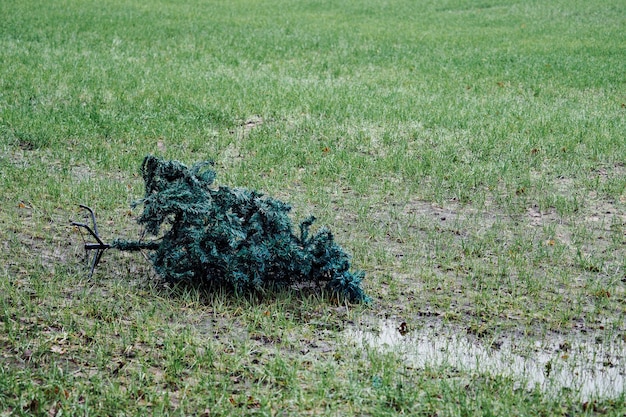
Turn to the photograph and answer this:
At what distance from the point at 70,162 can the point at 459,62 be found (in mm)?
9010

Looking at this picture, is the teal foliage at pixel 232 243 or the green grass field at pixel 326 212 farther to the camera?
the teal foliage at pixel 232 243

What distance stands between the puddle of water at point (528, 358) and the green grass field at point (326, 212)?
0.11ft

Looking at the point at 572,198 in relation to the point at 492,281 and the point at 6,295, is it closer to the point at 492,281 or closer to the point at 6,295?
the point at 492,281

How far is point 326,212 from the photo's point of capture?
7.62 m

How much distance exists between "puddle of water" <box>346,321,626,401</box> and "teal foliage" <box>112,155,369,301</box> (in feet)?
2.03

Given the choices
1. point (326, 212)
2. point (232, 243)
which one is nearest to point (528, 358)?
point (232, 243)

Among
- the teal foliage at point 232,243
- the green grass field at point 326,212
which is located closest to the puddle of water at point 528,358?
the green grass field at point 326,212

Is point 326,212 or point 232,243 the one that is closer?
point 232,243

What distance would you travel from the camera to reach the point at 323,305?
221 inches

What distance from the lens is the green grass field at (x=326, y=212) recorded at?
450 cm

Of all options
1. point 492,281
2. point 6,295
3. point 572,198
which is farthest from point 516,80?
point 6,295

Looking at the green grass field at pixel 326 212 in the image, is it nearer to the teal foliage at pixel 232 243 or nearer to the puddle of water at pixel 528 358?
the puddle of water at pixel 528 358

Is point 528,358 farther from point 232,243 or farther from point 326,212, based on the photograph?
point 326,212

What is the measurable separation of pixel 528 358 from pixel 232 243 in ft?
6.68
